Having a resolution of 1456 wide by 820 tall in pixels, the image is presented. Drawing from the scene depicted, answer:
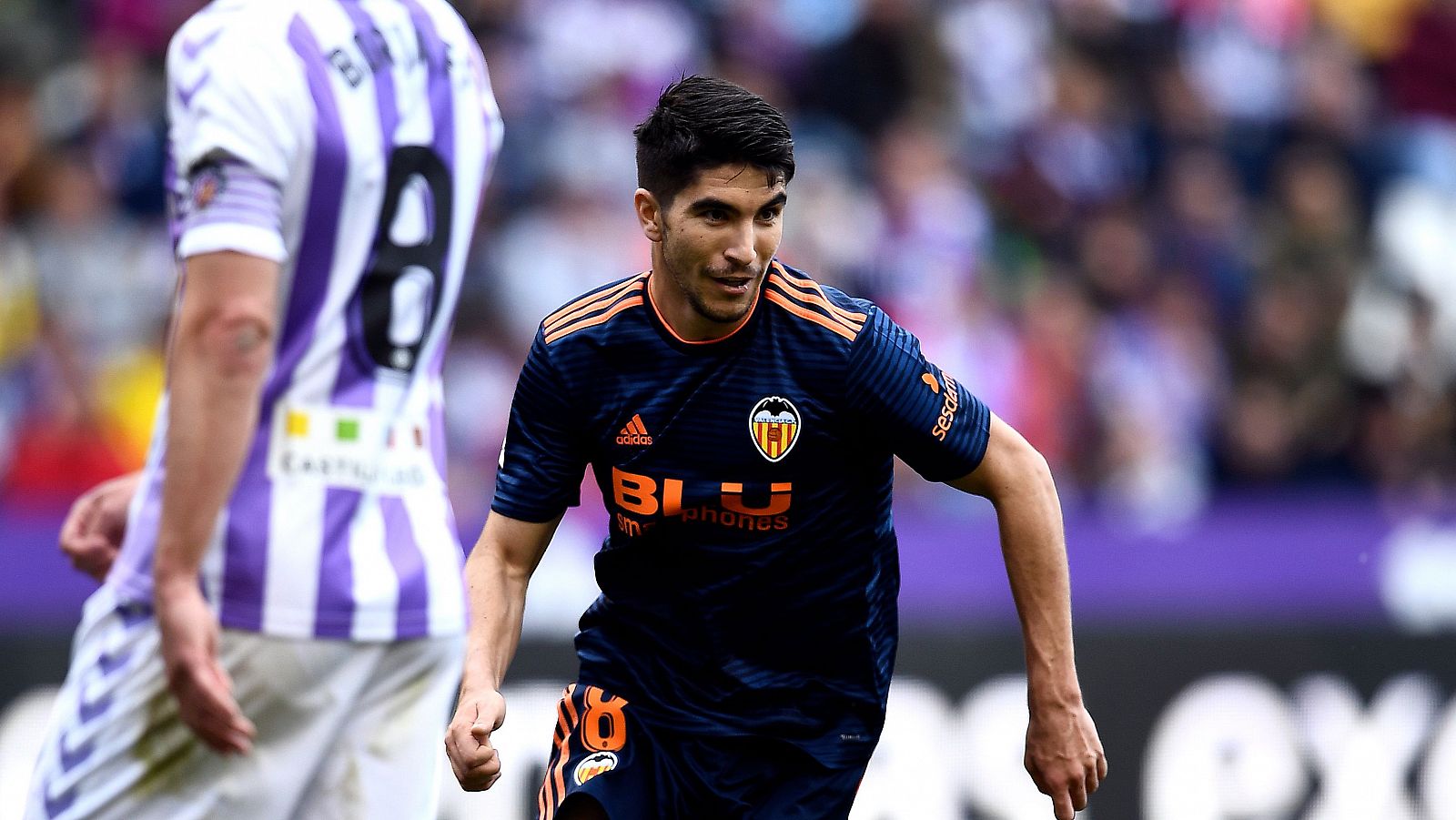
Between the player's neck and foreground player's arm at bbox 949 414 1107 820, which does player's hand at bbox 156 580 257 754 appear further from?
foreground player's arm at bbox 949 414 1107 820

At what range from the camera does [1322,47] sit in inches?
439

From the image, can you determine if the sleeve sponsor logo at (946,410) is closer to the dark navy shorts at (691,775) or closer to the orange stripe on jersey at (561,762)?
the dark navy shorts at (691,775)

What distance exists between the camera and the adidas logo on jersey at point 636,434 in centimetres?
388

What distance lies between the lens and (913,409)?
3756 millimetres

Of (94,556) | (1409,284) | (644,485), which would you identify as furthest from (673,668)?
(1409,284)

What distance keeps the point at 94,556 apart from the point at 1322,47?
9385 mm

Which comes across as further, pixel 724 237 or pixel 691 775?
pixel 691 775

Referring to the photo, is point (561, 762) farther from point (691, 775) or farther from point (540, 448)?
point (540, 448)

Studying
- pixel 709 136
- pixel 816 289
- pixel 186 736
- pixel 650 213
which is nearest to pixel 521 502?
pixel 650 213

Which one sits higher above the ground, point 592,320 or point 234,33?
point 234,33

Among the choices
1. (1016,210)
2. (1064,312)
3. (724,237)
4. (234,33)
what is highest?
(1016,210)

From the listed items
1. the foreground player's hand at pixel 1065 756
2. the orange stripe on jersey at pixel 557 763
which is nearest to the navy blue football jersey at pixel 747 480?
the orange stripe on jersey at pixel 557 763

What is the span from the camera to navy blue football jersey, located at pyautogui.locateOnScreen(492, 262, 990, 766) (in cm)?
382

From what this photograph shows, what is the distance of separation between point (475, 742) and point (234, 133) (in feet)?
4.17
